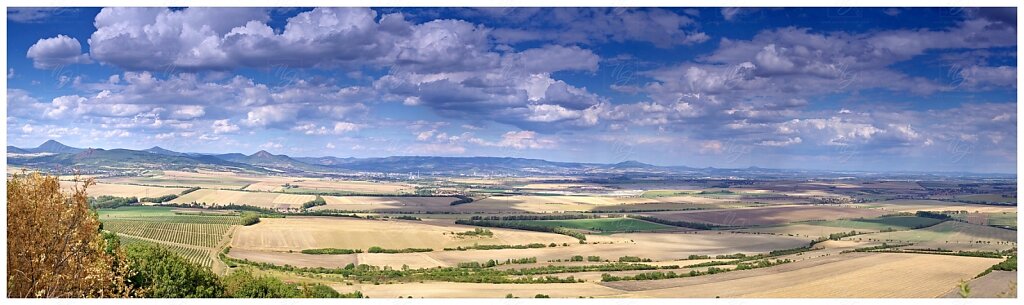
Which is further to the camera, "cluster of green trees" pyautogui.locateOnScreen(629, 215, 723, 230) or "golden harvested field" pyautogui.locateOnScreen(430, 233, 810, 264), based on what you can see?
"cluster of green trees" pyautogui.locateOnScreen(629, 215, 723, 230)

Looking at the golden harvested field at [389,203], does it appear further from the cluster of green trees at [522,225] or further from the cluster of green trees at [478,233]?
the cluster of green trees at [478,233]

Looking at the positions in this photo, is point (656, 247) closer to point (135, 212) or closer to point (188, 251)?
point (188, 251)

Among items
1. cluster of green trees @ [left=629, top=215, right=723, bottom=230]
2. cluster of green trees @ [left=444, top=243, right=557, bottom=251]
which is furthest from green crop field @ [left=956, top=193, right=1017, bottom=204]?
cluster of green trees @ [left=444, top=243, right=557, bottom=251]

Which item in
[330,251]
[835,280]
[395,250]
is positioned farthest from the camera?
[395,250]

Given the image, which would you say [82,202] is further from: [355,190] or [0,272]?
[355,190]

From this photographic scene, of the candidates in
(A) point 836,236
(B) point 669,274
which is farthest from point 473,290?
(A) point 836,236

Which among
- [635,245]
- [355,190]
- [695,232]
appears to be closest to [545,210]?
[695,232]

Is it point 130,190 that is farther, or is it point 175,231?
point 130,190

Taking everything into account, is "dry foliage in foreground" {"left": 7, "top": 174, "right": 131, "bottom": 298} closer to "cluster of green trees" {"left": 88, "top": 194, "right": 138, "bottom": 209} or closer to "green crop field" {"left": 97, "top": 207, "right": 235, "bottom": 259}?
"green crop field" {"left": 97, "top": 207, "right": 235, "bottom": 259}

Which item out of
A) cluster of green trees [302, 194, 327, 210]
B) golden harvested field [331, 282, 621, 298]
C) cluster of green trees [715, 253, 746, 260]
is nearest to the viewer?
golden harvested field [331, 282, 621, 298]
